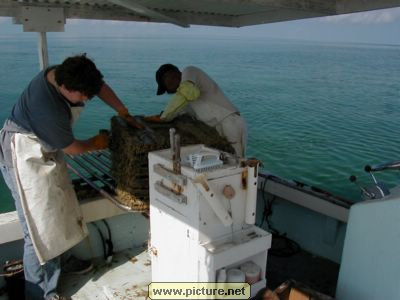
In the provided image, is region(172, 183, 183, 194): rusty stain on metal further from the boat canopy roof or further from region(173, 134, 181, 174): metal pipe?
the boat canopy roof

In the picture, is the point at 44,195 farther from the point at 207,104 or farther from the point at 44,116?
the point at 207,104

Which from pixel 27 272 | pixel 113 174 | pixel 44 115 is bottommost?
pixel 27 272

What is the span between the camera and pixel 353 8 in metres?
2.39

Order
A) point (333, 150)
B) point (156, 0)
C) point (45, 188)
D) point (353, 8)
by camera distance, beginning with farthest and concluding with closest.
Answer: point (333, 150)
point (156, 0)
point (353, 8)
point (45, 188)

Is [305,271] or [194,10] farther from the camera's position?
[194,10]

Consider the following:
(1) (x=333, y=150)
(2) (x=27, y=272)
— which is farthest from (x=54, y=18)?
(1) (x=333, y=150)

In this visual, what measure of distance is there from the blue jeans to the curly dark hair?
25.0 inches

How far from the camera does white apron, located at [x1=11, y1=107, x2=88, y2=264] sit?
1985 mm

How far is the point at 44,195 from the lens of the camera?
6.75ft

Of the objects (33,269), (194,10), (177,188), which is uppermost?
(194,10)

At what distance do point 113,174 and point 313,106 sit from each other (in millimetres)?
12216

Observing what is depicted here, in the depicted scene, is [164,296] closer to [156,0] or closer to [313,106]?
[156,0]

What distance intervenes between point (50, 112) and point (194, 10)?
5.86 feet

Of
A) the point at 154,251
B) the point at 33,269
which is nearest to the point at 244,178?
the point at 154,251
